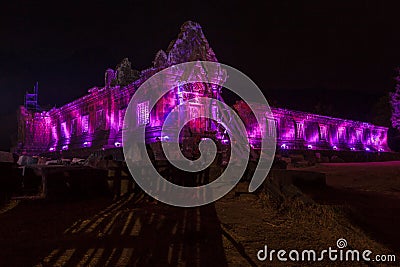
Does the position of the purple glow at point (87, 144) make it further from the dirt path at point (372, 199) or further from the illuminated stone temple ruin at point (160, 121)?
the dirt path at point (372, 199)

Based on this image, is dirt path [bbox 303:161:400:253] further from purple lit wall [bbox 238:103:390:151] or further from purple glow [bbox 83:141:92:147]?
purple glow [bbox 83:141:92:147]

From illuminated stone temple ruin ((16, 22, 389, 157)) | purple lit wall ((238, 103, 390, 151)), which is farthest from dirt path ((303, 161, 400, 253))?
purple lit wall ((238, 103, 390, 151))

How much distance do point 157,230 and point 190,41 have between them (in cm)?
1884

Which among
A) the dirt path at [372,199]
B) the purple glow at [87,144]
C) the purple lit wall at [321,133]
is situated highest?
the purple lit wall at [321,133]

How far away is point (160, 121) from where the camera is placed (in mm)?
21953

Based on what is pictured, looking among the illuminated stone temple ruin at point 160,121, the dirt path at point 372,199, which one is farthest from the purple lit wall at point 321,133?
the dirt path at point 372,199

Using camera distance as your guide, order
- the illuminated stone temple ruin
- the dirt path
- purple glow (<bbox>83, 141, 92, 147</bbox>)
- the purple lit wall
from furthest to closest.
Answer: the purple lit wall < purple glow (<bbox>83, 141, 92, 147</bbox>) < the illuminated stone temple ruin < the dirt path

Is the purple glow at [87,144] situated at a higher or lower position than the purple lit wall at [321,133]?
lower

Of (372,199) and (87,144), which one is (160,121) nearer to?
(87,144)

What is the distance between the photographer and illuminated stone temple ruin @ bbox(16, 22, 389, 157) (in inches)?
874

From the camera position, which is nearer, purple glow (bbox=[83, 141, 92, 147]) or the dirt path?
the dirt path

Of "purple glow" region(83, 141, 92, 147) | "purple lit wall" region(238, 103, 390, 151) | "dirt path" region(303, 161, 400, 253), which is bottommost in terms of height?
"dirt path" region(303, 161, 400, 253)

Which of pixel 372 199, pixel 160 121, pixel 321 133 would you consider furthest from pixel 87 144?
pixel 321 133

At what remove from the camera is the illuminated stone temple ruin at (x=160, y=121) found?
72.8 ft
